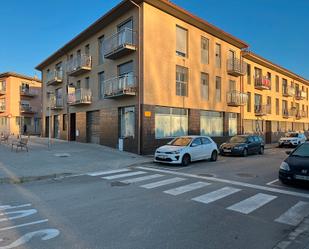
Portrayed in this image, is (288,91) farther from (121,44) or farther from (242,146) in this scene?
(121,44)

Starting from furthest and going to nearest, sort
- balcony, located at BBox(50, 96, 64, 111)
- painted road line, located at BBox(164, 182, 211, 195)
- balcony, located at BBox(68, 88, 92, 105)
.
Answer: balcony, located at BBox(50, 96, 64, 111), balcony, located at BBox(68, 88, 92, 105), painted road line, located at BBox(164, 182, 211, 195)

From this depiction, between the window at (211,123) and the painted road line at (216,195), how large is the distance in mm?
14198

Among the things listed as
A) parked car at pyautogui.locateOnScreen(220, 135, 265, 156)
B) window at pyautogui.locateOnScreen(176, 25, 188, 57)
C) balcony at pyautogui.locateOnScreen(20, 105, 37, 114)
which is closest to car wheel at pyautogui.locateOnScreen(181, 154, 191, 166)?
parked car at pyautogui.locateOnScreen(220, 135, 265, 156)

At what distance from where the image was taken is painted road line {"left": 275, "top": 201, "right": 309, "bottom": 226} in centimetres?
537

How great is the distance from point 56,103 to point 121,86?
44.9ft

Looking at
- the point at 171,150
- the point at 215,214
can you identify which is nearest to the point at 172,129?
the point at 171,150

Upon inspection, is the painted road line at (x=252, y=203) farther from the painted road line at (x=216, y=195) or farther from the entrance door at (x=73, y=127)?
the entrance door at (x=73, y=127)

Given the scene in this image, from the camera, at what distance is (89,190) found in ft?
25.9

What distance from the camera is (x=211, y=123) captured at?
910 inches

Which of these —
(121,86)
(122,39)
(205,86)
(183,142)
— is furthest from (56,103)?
(183,142)

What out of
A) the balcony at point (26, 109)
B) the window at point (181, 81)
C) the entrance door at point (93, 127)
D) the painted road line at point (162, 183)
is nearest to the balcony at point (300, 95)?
the window at point (181, 81)

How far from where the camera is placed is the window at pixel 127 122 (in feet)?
59.1

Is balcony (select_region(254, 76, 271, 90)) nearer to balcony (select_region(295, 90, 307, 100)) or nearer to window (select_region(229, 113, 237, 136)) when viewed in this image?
window (select_region(229, 113, 237, 136))

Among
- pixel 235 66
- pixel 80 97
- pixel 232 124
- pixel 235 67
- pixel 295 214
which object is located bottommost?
pixel 295 214
